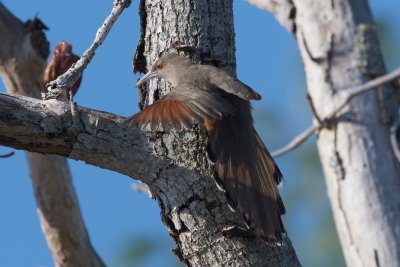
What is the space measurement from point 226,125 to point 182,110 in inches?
26.5

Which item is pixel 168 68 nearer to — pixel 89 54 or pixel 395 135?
pixel 89 54

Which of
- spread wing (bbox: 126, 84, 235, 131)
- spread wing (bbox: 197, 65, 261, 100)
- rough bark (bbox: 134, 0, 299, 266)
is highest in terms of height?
spread wing (bbox: 197, 65, 261, 100)

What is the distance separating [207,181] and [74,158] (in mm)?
641

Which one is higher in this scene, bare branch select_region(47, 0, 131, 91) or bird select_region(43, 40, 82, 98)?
bird select_region(43, 40, 82, 98)

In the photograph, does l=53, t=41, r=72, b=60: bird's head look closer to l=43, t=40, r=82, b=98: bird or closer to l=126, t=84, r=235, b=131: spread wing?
l=43, t=40, r=82, b=98: bird

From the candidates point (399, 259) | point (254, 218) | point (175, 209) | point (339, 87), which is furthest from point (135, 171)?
point (399, 259)

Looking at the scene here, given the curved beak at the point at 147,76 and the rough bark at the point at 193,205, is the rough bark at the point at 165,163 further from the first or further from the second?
the curved beak at the point at 147,76

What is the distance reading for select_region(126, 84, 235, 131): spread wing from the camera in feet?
13.5

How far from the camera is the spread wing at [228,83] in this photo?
4575mm

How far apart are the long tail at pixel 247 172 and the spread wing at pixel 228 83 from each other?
0.21 metres

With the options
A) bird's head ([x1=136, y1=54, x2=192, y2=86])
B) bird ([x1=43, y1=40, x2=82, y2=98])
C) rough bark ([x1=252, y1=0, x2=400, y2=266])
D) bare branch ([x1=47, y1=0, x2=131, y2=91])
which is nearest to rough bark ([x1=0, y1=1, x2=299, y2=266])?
bare branch ([x1=47, y1=0, x2=131, y2=91])

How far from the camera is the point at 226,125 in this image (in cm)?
486

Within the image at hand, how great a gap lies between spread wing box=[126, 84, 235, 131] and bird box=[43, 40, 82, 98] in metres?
1.22

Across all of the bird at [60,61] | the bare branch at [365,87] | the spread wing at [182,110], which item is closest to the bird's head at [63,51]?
the bird at [60,61]
